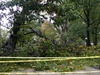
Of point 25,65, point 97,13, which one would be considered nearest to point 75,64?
point 25,65

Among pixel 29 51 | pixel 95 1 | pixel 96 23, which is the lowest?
pixel 29 51

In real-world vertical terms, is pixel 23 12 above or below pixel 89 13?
below

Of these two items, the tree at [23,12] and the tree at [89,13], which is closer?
the tree at [23,12]

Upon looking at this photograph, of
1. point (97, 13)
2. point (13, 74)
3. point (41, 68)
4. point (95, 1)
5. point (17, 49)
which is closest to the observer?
point (13, 74)

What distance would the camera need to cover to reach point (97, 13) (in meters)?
23.5

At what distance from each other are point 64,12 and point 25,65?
3.64 metres

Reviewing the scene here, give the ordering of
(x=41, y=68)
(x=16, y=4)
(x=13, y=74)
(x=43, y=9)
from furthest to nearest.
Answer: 1. (x=43, y=9)
2. (x=16, y=4)
3. (x=41, y=68)
4. (x=13, y=74)

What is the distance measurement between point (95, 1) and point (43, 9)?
40.0 feet

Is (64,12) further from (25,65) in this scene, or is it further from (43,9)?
(25,65)

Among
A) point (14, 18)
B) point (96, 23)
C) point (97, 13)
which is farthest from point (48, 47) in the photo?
point (96, 23)

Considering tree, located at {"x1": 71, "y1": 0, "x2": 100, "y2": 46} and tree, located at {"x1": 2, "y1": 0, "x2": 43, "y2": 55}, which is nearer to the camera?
tree, located at {"x1": 2, "y1": 0, "x2": 43, "y2": 55}

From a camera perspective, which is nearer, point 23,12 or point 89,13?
point 23,12

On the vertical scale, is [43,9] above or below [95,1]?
below

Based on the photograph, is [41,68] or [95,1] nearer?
[41,68]
